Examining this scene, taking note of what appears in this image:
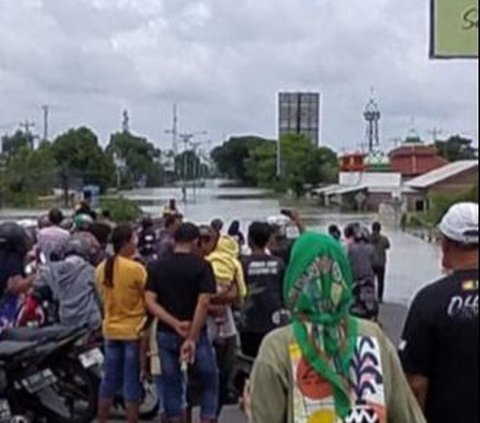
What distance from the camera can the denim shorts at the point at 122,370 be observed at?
10.1 metres

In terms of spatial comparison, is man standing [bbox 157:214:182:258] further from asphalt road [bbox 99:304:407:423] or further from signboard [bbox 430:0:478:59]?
signboard [bbox 430:0:478:59]

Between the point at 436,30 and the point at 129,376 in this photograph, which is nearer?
the point at 436,30

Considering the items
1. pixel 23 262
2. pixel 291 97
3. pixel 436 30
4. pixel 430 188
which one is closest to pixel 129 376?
pixel 23 262

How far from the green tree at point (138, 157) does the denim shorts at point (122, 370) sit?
3781 inches

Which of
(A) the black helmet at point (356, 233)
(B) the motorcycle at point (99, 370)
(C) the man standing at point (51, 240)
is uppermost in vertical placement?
(C) the man standing at point (51, 240)

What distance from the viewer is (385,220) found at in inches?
3019

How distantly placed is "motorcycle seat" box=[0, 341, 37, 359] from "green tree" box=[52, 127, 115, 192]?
6763cm

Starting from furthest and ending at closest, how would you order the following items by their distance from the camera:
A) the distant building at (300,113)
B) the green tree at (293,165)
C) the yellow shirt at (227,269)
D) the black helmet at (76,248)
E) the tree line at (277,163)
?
the distant building at (300,113), the tree line at (277,163), the green tree at (293,165), the black helmet at (76,248), the yellow shirt at (227,269)

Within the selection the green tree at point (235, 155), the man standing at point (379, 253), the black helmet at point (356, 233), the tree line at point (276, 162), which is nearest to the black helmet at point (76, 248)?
the black helmet at point (356, 233)

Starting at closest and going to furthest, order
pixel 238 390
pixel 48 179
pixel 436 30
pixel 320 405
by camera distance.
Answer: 1. pixel 320 405
2. pixel 436 30
3. pixel 238 390
4. pixel 48 179

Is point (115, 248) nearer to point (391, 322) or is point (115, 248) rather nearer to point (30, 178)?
point (391, 322)

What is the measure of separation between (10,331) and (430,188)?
95.2 metres

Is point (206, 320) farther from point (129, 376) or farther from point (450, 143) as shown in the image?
point (450, 143)

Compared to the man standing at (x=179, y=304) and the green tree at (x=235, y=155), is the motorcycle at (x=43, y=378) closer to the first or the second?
the man standing at (x=179, y=304)
